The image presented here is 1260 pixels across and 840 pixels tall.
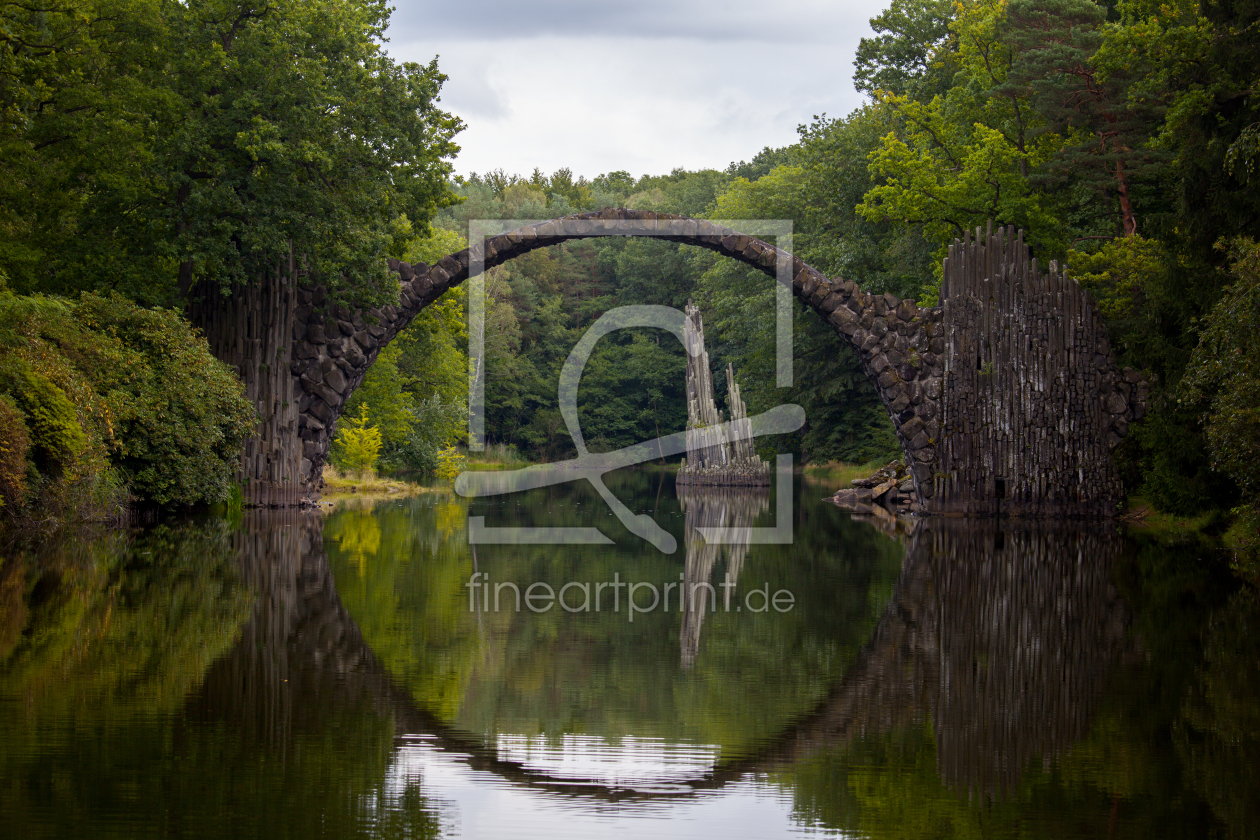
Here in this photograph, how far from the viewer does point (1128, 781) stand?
4539mm

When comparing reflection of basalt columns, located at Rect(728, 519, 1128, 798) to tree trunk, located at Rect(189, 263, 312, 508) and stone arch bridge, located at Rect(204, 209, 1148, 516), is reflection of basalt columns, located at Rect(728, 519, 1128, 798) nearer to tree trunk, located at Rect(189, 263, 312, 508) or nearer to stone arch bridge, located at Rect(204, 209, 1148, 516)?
stone arch bridge, located at Rect(204, 209, 1148, 516)

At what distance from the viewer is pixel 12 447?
1285 centimetres

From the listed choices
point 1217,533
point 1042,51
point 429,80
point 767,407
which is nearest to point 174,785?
point 1217,533

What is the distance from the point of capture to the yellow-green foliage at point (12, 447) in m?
12.7

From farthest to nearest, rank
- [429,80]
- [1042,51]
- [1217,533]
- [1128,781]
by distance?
[1042,51], [429,80], [1217,533], [1128,781]

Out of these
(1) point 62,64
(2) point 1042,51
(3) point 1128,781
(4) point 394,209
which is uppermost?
(2) point 1042,51

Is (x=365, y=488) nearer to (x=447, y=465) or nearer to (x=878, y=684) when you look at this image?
(x=447, y=465)

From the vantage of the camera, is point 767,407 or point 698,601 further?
point 767,407

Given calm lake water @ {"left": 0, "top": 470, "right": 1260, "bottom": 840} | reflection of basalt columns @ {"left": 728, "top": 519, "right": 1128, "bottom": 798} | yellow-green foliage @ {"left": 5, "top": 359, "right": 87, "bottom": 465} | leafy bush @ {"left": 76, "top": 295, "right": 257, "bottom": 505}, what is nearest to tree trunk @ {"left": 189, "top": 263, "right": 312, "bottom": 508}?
leafy bush @ {"left": 76, "top": 295, "right": 257, "bottom": 505}

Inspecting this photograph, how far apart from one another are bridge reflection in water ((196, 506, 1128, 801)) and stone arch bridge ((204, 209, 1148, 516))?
8.96 meters

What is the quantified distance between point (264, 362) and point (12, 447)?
7.90 m

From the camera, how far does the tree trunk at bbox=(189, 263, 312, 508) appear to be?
66.9 feet

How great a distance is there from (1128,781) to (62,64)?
722 inches

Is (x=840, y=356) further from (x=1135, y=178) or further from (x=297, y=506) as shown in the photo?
(x=297, y=506)
